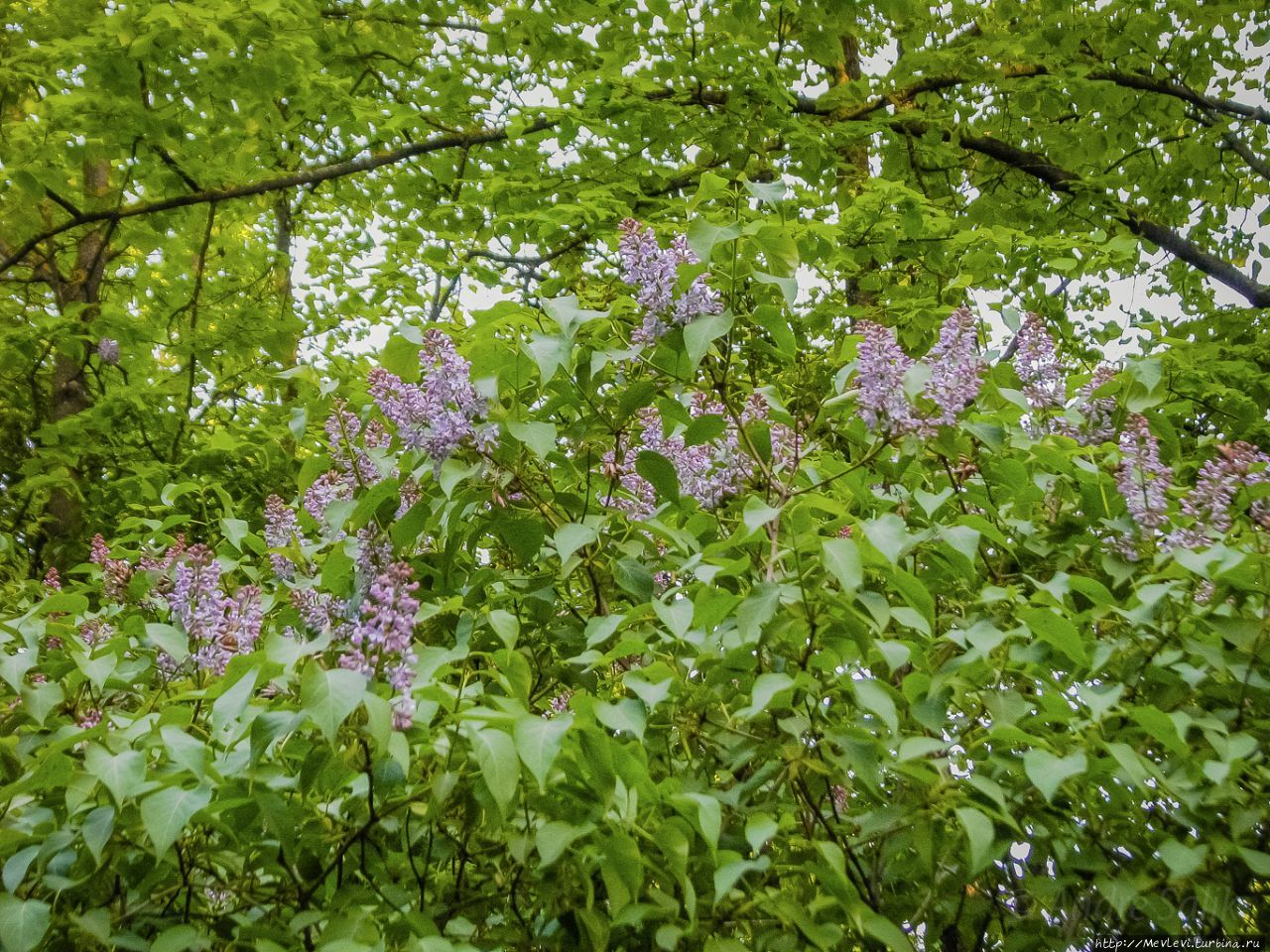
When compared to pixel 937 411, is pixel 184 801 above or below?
below

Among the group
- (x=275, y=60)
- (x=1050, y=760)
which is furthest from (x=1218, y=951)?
(x=275, y=60)

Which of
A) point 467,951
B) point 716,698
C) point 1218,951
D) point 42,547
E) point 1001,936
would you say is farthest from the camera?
point 42,547

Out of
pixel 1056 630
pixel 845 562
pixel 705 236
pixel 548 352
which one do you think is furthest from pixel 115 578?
pixel 1056 630

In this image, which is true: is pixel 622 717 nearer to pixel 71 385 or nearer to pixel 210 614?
pixel 210 614

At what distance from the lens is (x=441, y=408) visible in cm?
189

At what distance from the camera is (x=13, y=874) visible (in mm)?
1488

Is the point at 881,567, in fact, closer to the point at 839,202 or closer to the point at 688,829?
the point at 688,829

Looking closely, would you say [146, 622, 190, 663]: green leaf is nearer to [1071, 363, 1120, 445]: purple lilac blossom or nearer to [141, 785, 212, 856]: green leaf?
[141, 785, 212, 856]: green leaf

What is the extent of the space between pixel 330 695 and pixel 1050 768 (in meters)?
0.99

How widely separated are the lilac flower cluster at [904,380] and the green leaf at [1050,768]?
1.94 feet

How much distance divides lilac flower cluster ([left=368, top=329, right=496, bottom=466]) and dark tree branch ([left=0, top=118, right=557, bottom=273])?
137 inches

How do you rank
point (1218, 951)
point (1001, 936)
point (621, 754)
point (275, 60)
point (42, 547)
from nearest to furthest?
point (621, 754) < point (1218, 951) < point (1001, 936) < point (275, 60) < point (42, 547)

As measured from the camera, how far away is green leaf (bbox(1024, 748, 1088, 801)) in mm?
1457

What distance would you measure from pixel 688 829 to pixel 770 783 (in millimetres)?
287
